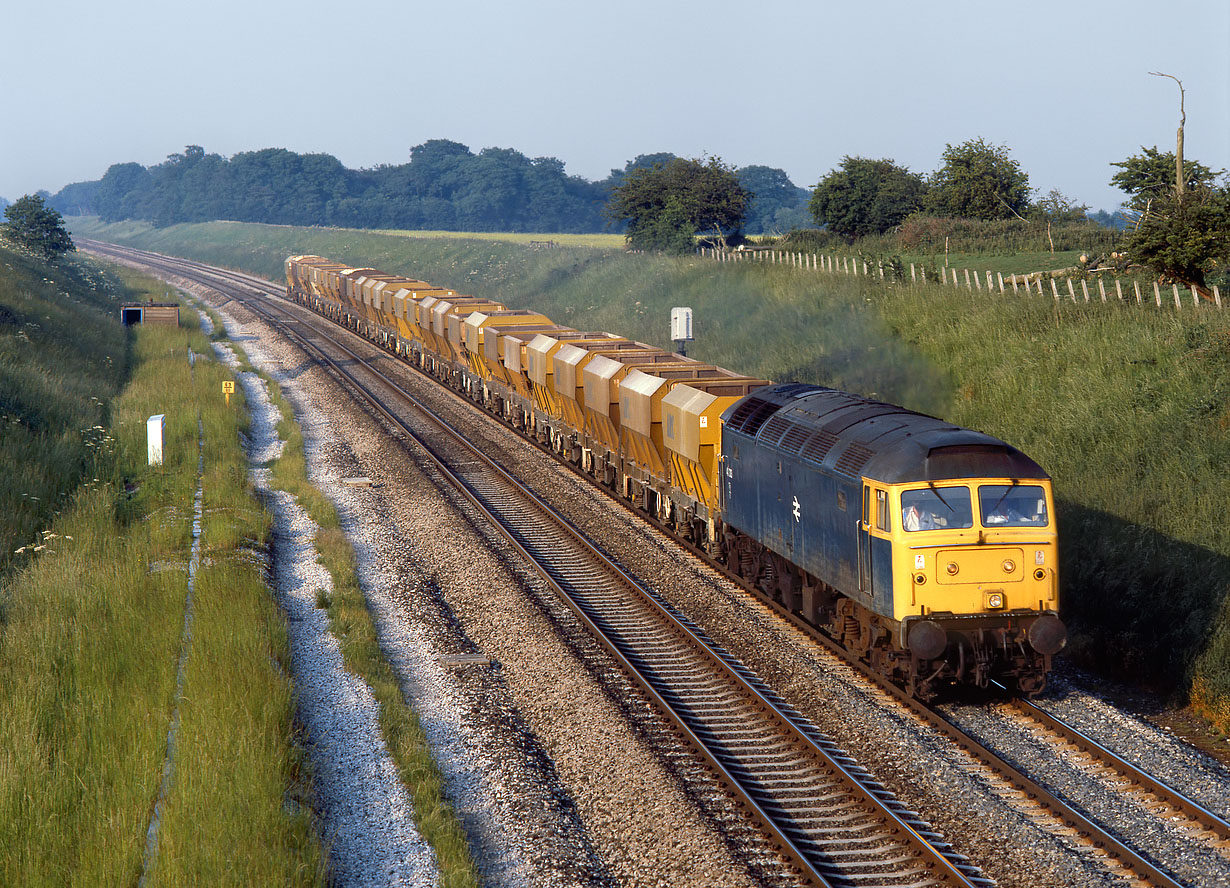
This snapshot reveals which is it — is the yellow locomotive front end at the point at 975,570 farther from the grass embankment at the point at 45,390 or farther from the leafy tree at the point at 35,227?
the leafy tree at the point at 35,227

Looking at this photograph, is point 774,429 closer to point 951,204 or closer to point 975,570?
point 975,570

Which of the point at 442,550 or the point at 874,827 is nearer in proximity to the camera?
the point at 874,827

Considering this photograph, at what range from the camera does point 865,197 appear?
66312 millimetres

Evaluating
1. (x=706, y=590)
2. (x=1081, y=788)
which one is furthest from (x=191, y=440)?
(x=1081, y=788)

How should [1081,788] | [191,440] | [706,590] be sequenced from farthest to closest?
[191,440] → [706,590] → [1081,788]

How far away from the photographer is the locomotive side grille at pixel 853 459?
14.4 m

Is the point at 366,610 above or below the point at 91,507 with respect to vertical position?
below

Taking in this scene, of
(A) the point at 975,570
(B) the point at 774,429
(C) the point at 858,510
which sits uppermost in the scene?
(B) the point at 774,429

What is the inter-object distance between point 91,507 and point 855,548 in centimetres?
1536

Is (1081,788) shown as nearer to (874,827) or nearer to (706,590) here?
(874,827)

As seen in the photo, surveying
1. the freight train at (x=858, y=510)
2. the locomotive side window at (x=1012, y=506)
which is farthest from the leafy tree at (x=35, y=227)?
the locomotive side window at (x=1012, y=506)

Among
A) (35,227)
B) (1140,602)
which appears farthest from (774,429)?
(35,227)

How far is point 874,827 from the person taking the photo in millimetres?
11039

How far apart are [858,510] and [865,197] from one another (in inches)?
2189
